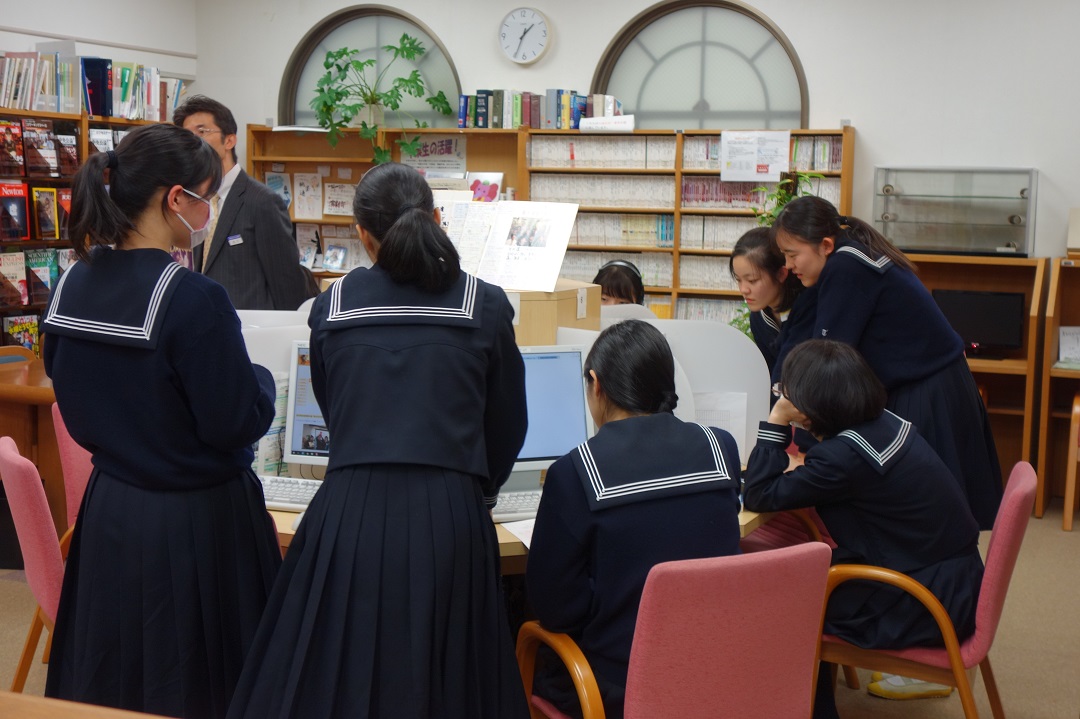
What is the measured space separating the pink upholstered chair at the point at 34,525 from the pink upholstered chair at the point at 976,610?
1717 millimetres

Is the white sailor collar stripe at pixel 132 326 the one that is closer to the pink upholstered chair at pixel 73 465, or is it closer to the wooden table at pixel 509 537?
the wooden table at pixel 509 537

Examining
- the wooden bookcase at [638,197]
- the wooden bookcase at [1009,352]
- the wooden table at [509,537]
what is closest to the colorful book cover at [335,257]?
the wooden bookcase at [638,197]

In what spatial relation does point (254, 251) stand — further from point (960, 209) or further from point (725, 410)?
point (960, 209)

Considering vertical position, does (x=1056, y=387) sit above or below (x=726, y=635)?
below

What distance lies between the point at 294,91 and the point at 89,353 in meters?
6.12

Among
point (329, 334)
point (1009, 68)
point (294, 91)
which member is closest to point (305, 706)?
point (329, 334)

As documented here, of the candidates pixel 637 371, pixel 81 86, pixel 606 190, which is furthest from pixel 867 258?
pixel 81 86

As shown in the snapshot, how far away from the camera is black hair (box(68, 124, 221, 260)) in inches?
68.8

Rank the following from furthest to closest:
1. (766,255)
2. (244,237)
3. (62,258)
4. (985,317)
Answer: (62,258)
(985,317)
(244,237)
(766,255)

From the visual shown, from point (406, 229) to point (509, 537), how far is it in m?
0.76

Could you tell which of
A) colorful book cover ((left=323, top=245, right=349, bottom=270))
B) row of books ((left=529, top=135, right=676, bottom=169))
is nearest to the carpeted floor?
row of books ((left=529, top=135, right=676, bottom=169))

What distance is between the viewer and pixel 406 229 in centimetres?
178

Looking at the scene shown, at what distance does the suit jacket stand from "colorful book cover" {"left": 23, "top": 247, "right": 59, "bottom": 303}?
2.52m

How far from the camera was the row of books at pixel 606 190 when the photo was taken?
6.38 meters
